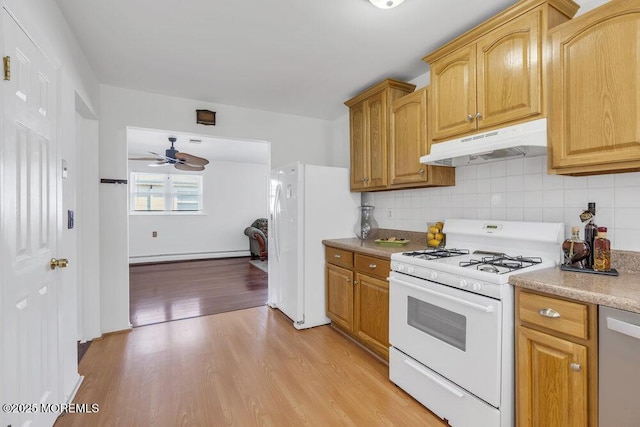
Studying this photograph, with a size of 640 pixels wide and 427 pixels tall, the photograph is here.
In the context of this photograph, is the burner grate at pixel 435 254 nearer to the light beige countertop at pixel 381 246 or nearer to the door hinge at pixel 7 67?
the light beige countertop at pixel 381 246

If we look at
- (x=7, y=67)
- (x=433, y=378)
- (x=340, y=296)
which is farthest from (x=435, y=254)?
(x=7, y=67)

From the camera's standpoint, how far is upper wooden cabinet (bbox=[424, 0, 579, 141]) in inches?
62.9

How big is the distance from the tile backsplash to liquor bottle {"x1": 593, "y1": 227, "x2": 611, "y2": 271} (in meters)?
0.16

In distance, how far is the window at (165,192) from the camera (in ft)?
21.2

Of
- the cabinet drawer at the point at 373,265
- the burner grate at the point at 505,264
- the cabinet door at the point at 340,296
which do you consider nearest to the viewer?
the burner grate at the point at 505,264

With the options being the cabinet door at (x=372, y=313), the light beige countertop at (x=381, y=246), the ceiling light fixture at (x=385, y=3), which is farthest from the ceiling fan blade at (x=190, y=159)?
the ceiling light fixture at (x=385, y=3)

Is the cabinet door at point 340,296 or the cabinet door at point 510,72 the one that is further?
the cabinet door at point 340,296

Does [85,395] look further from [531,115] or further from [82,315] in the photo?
[531,115]

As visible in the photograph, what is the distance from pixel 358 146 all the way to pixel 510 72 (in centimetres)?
154

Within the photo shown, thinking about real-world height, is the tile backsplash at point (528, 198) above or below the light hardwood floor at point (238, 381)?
above

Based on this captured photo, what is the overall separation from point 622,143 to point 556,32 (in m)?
0.66

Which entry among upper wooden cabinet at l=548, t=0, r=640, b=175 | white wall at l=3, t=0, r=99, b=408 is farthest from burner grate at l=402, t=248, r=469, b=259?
white wall at l=3, t=0, r=99, b=408

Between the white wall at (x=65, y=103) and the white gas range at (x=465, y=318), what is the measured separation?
79.8 inches

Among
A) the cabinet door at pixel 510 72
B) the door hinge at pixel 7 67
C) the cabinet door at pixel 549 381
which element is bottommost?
the cabinet door at pixel 549 381
